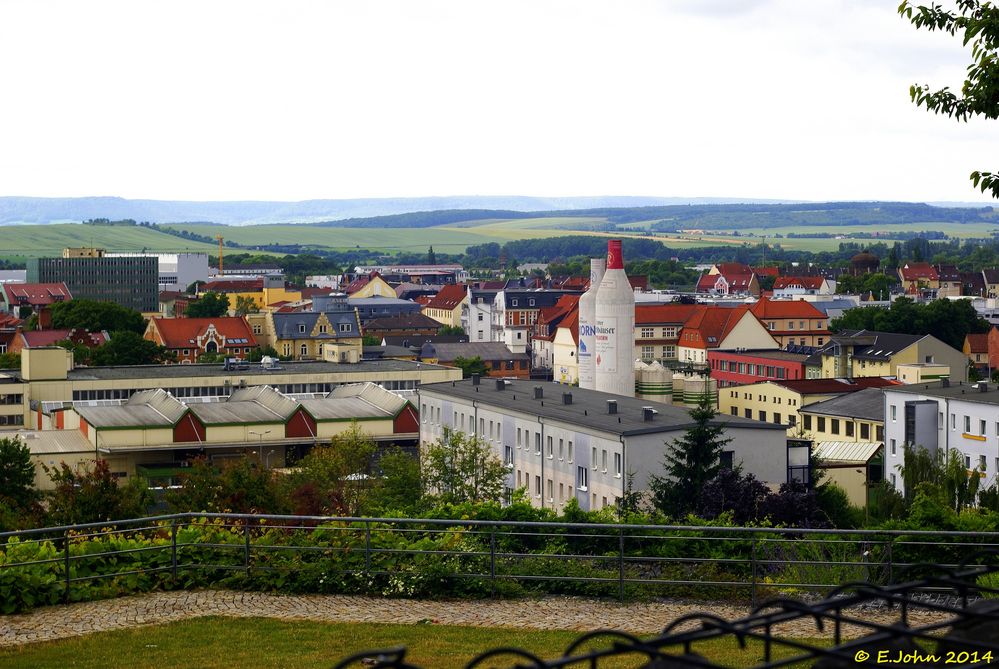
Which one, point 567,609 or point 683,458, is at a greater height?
point 567,609

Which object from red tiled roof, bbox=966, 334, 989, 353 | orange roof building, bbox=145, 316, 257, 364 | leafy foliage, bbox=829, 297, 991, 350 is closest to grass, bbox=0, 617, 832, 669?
red tiled roof, bbox=966, 334, 989, 353

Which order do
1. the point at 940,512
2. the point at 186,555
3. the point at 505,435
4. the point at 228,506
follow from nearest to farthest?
the point at 186,555
the point at 940,512
the point at 228,506
the point at 505,435

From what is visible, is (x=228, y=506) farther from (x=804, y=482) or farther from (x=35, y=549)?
(x=804, y=482)

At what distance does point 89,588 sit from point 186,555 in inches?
53.8

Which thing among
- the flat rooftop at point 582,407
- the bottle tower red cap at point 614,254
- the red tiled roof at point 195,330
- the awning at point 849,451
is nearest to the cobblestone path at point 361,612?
the flat rooftop at point 582,407

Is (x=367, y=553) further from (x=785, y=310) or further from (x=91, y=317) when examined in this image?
(x=91, y=317)

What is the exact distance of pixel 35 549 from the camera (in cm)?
1856

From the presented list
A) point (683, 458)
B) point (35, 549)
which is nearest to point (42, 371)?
point (683, 458)

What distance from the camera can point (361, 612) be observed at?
17469 millimetres

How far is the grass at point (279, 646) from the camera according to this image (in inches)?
592

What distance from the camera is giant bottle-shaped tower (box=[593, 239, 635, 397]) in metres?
97.0

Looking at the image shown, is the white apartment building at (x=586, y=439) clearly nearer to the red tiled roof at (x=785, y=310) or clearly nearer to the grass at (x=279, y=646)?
the grass at (x=279, y=646)

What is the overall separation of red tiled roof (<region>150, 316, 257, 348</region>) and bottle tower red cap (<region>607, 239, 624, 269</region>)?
5514cm

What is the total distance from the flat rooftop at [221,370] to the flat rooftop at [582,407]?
62.1 feet
